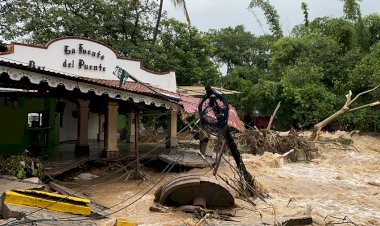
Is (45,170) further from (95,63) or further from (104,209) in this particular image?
(95,63)

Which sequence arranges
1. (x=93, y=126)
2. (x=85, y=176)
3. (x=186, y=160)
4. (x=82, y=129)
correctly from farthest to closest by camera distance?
(x=93, y=126) → (x=82, y=129) → (x=186, y=160) → (x=85, y=176)

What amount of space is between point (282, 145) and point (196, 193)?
1257 cm

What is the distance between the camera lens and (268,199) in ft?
37.4

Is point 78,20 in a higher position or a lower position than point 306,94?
higher

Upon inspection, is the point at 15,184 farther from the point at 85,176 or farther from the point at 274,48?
the point at 274,48

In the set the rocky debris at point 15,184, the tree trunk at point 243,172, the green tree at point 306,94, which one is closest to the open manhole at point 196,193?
the tree trunk at point 243,172

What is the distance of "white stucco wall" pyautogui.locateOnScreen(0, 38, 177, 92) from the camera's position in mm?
15289

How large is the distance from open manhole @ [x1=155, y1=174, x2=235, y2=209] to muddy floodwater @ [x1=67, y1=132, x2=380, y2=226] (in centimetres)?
45

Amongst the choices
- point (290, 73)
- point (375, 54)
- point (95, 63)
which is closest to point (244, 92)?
point (290, 73)

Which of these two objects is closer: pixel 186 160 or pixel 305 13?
pixel 186 160

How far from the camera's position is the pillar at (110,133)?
1432cm

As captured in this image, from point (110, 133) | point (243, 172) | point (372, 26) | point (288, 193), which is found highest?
point (372, 26)

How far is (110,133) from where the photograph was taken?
47.6 feet

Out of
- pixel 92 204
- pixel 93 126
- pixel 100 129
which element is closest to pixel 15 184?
pixel 92 204
